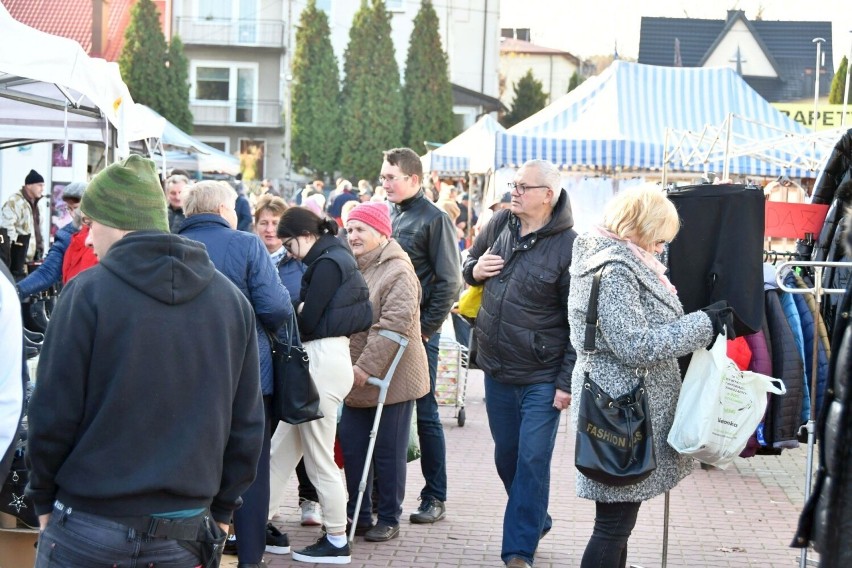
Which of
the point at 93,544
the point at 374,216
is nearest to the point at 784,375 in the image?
the point at 374,216

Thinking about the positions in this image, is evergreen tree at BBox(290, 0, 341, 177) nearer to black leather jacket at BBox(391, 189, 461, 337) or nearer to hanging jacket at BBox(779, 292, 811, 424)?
black leather jacket at BBox(391, 189, 461, 337)

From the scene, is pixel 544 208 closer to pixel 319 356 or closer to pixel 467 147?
pixel 319 356

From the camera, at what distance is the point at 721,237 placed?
17.8 feet

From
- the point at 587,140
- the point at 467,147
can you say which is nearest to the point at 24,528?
the point at 587,140

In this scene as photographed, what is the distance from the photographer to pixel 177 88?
146ft

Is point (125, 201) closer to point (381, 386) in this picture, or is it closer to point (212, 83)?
point (381, 386)

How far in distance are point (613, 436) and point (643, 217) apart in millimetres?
913

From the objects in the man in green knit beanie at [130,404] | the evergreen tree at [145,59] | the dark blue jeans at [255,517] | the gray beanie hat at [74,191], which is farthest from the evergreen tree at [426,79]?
the man in green knit beanie at [130,404]

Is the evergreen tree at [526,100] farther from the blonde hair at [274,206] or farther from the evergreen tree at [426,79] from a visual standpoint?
the blonde hair at [274,206]

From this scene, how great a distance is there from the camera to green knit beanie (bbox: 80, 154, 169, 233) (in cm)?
335

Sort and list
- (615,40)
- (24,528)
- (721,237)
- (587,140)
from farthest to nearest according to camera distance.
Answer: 1. (615,40)
2. (587,140)
3. (721,237)
4. (24,528)

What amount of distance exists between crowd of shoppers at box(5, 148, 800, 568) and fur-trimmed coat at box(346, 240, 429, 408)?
0.04ft

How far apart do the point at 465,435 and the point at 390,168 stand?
393 cm

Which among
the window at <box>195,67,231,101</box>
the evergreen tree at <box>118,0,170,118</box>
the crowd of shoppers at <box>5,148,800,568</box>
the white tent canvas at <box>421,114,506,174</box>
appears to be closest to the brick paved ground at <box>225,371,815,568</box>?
the crowd of shoppers at <box>5,148,800,568</box>
